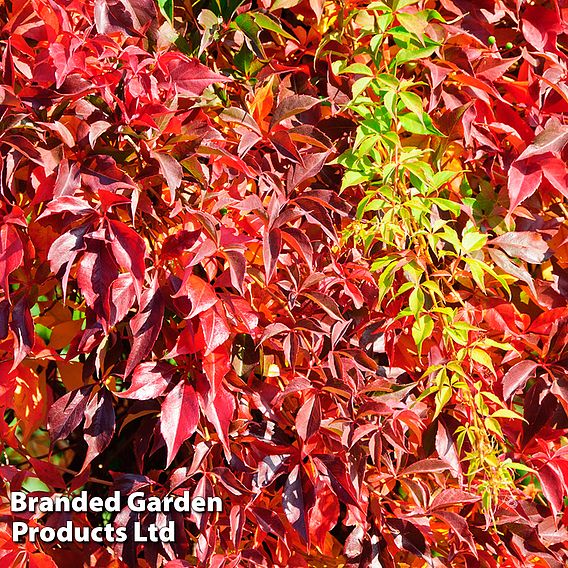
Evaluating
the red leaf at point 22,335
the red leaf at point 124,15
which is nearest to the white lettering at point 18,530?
the red leaf at point 22,335

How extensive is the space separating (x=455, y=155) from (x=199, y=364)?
626 millimetres

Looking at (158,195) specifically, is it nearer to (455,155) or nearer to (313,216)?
(313,216)

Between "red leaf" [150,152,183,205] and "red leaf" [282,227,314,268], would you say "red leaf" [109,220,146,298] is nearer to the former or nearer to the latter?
"red leaf" [150,152,183,205]

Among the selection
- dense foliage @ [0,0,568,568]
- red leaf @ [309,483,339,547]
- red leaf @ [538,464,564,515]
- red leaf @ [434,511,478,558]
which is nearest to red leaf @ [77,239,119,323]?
dense foliage @ [0,0,568,568]

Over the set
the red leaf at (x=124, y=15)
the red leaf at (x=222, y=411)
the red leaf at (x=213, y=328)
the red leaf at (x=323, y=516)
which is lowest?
the red leaf at (x=323, y=516)

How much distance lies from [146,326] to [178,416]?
0.43 ft

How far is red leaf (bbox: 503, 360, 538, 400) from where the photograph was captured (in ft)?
4.28

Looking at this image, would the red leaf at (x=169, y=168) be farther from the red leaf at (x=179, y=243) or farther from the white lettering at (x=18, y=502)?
the white lettering at (x=18, y=502)

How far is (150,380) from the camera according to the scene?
110 centimetres

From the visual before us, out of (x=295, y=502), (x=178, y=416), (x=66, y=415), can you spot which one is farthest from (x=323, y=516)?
(x=66, y=415)

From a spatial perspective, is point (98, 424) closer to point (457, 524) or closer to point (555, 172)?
point (457, 524)

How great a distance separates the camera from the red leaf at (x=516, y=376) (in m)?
1.30

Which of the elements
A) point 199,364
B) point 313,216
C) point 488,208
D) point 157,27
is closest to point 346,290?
point 313,216

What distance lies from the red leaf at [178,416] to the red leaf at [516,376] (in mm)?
537
